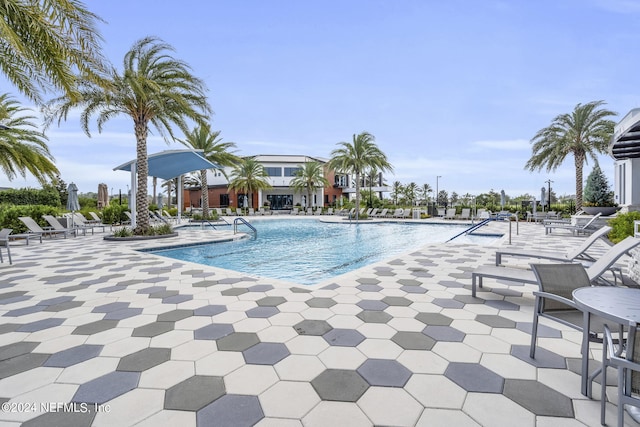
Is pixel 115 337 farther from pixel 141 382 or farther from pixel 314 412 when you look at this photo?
pixel 314 412

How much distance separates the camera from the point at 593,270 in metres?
3.35

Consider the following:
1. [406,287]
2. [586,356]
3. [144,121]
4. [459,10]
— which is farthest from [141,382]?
[459,10]

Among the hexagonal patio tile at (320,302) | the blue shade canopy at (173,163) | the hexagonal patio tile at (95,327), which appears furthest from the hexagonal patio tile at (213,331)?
the blue shade canopy at (173,163)

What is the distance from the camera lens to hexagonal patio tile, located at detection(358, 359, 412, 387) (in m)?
2.17

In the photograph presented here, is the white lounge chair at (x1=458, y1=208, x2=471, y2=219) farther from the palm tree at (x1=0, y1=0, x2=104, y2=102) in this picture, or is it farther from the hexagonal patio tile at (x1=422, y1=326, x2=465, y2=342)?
the palm tree at (x1=0, y1=0, x2=104, y2=102)

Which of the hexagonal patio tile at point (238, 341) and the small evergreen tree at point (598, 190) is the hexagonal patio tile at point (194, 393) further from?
the small evergreen tree at point (598, 190)

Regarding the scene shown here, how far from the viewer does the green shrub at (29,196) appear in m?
20.7

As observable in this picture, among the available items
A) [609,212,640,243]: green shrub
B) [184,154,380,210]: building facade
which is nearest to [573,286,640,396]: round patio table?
[609,212,640,243]: green shrub

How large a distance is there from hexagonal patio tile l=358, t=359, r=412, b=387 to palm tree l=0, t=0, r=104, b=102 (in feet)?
21.7

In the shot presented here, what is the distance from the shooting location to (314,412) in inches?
72.8

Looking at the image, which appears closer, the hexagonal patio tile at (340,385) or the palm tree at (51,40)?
the hexagonal patio tile at (340,385)

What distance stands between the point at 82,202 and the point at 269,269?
87.3 ft

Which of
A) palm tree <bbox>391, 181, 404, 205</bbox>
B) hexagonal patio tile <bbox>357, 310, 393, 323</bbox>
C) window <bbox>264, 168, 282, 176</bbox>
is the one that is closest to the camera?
hexagonal patio tile <bbox>357, 310, 393, 323</bbox>

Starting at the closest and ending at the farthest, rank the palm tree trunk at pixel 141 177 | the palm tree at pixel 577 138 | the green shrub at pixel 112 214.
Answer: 1. the palm tree trunk at pixel 141 177
2. the green shrub at pixel 112 214
3. the palm tree at pixel 577 138
